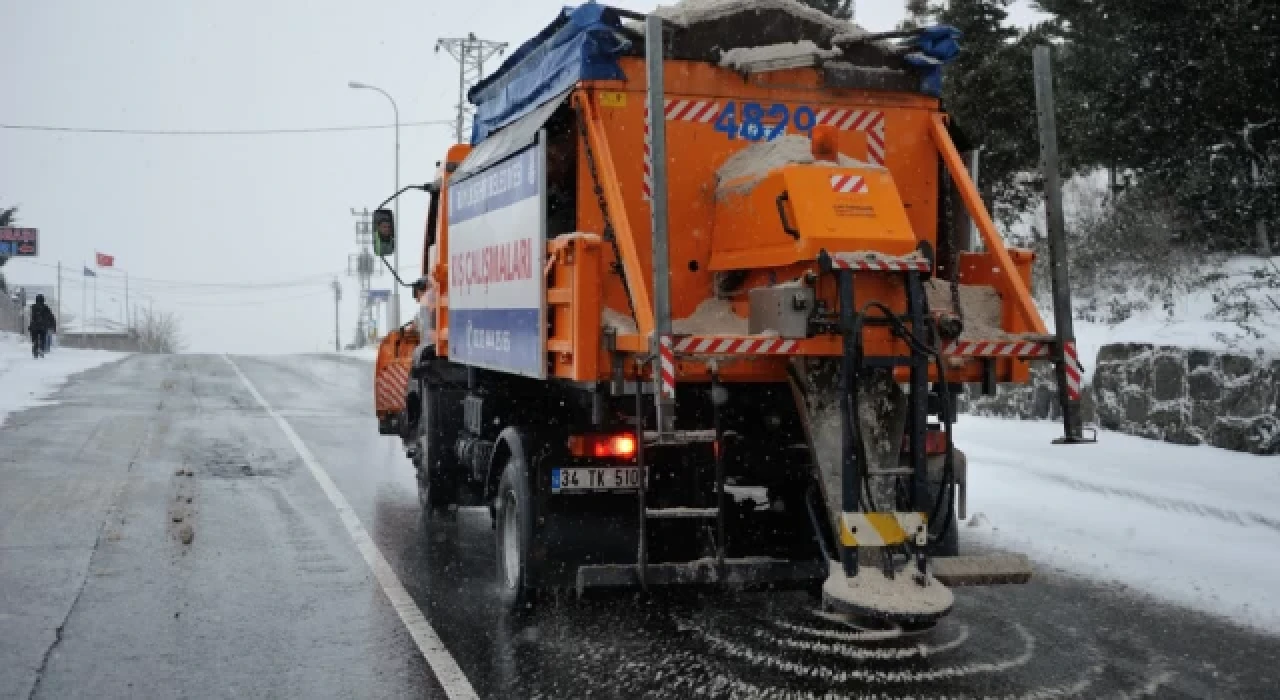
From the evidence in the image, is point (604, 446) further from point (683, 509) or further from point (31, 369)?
point (31, 369)

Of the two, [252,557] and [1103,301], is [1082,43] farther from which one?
[252,557]

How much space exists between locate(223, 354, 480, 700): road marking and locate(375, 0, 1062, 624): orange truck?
0.58 m

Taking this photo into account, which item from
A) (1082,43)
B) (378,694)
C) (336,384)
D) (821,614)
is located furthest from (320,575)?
(336,384)

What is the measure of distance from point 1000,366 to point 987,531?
337 centimetres

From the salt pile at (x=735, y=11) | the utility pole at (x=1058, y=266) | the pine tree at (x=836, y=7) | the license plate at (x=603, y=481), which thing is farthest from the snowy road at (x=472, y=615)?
the pine tree at (x=836, y=7)

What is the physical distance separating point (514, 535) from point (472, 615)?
50 cm

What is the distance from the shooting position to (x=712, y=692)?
199 inches

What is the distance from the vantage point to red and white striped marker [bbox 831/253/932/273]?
16.9ft

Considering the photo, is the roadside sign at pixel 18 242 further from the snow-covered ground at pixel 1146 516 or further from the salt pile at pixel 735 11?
the salt pile at pixel 735 11

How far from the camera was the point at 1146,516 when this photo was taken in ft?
29.6

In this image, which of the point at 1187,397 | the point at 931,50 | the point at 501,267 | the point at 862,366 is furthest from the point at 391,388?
the point at 1187,397

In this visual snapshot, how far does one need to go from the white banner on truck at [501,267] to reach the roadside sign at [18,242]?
44682 mm

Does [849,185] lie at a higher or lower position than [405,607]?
higher

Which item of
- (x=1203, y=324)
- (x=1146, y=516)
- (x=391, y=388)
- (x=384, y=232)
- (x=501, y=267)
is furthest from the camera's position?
(x=1203, y=324)
